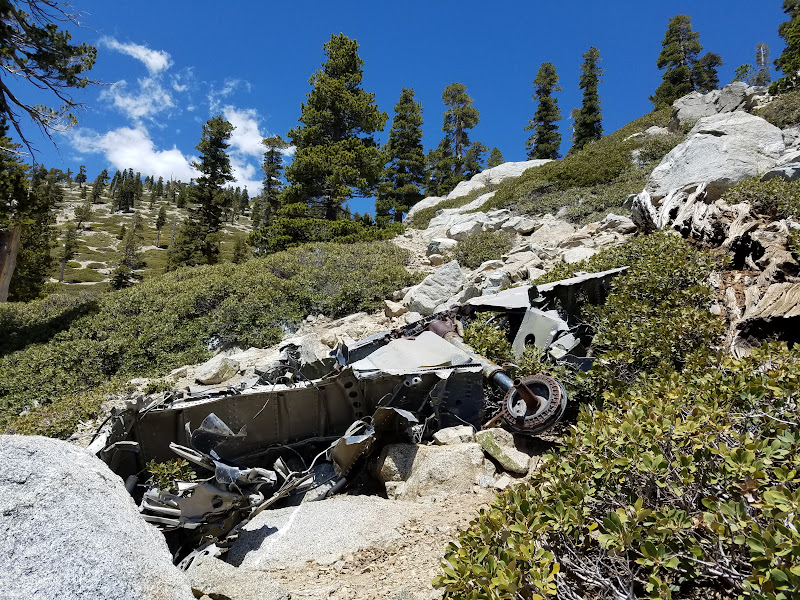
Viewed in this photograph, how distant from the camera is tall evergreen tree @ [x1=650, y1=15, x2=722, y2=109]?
3722cm

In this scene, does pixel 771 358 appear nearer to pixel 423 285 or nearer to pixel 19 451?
pixel 19 451

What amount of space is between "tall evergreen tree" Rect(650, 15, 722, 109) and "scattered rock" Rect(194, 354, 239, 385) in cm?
4272

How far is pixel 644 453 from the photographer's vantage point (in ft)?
8.43

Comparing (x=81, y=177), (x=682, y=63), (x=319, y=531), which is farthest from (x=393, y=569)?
(x=81, y=177)

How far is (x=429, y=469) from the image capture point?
479 centimetres

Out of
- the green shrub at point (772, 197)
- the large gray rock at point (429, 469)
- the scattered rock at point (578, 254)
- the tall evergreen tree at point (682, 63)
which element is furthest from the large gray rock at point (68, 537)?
the tall evergreen tree at point (682, 63)

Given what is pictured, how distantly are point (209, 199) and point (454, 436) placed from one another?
3163cm

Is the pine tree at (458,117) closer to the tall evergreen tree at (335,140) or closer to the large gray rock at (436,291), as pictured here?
the tall evergreen tree at (335,140)

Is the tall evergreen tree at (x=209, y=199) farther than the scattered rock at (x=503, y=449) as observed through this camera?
Yes

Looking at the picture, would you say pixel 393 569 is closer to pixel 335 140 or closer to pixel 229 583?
pixel 229 583

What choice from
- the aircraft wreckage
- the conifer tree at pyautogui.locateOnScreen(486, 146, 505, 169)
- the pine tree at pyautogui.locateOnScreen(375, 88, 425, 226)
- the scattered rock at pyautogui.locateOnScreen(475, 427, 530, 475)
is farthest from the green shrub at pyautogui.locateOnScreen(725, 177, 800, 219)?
the conifer tree at pyautogui.locateOnScreen(486, 146, 505, 169)

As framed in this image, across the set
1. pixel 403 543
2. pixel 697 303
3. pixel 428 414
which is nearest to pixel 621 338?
pixel 697 303

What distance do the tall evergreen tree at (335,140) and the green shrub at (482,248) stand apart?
679 centimetres

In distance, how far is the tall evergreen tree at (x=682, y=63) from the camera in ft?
122
